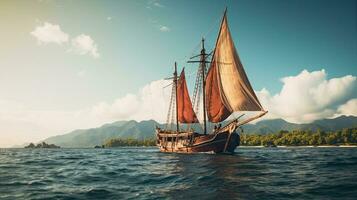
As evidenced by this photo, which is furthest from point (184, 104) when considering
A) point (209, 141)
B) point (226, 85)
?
point (226, 85)

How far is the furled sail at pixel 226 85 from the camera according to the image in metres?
51.8

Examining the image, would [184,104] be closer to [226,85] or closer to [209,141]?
[209,141]

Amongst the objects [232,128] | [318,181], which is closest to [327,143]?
[232,128]

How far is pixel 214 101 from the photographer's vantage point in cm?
6625

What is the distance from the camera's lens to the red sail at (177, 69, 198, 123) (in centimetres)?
8469

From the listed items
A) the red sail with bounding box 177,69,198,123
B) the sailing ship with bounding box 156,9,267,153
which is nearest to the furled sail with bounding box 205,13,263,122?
Answer: the sailing ship with bounding box 156,9,267,153

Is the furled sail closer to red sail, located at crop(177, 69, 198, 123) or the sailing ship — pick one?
the sailing ship

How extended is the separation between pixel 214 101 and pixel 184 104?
813 inches

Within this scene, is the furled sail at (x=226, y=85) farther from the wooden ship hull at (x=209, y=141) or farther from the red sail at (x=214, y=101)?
the wooden ship hull at (x=209, y=141)

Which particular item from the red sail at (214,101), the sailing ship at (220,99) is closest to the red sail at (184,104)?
the sailing ship at (220,99)

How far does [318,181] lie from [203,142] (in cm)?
4937

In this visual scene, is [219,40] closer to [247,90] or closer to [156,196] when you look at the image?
[247,90]

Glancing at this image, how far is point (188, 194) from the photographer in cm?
1712

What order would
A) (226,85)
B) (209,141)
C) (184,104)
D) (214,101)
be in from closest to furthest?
1. (226,85)
2. (214,101)
3. (209,141)
4. (184,104)
